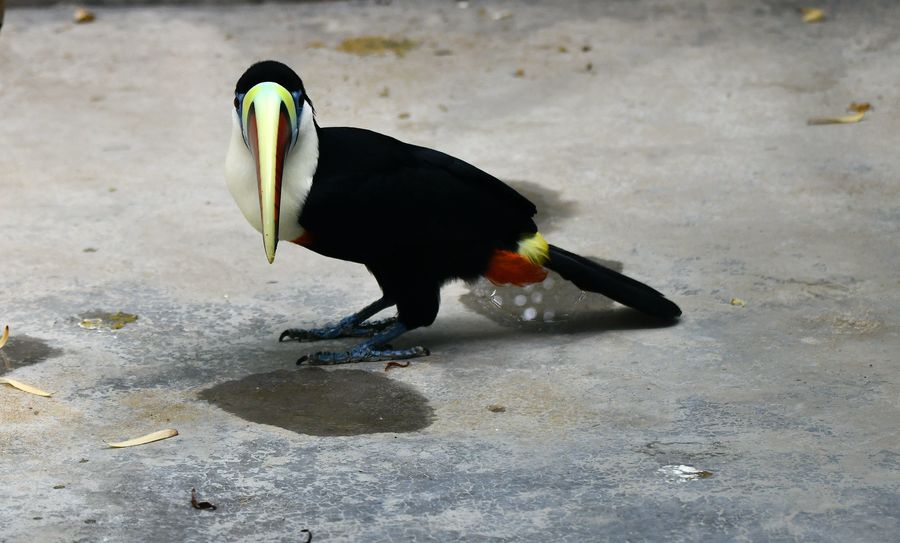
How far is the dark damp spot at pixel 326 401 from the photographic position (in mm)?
3131

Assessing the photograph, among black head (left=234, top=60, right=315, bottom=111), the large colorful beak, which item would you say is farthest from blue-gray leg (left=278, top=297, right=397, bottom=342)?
black head (left=234, top=60, right=315, bottom=111)

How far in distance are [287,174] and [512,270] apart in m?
0.78

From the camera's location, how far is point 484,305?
13.2 feet

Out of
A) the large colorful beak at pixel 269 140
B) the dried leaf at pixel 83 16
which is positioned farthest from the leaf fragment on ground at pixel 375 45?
the large colorful beak at pixel 269 140

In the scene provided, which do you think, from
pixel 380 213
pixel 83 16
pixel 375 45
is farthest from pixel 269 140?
pixel 83 16

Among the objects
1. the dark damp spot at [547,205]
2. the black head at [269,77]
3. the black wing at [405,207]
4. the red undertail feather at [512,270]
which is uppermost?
the black head at [269,77]

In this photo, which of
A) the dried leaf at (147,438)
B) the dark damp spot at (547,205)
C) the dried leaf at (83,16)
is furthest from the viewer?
the dried leaf at (83,16)

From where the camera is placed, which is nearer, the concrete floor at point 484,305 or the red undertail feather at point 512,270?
the concrete floor at point 484,305

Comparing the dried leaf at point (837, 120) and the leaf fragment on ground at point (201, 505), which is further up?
the dried leaf at point (837, 120)

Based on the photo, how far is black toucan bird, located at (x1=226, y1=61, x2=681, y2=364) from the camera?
3178mm

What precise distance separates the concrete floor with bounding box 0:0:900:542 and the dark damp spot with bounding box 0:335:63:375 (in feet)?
0.05

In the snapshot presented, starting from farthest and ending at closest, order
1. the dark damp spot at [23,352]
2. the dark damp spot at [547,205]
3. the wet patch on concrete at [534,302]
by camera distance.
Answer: the dark damp spot at [547,205] < the wet patch on concrete at [534,302] < the dark damp spot at [23,352]

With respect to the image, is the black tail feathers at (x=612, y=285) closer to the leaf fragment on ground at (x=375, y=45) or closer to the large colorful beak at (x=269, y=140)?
the large colorful beak at (x=269, y=140)

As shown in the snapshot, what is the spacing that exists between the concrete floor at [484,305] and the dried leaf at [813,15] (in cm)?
10
